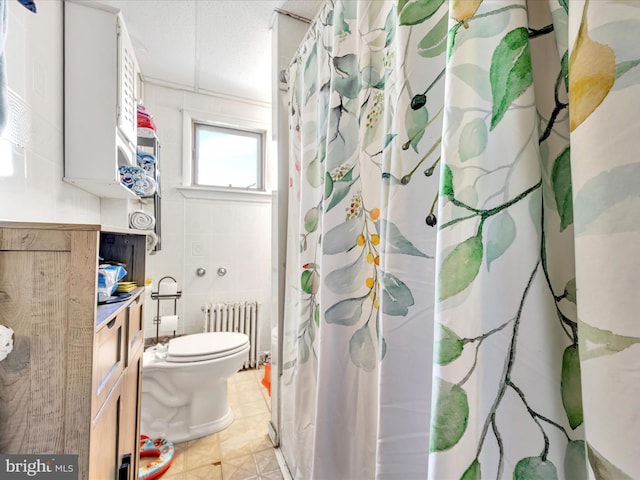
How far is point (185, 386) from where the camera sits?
146cm

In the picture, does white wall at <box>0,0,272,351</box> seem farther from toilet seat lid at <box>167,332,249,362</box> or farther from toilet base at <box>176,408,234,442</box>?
toilet base at <box>176,408,234,442</box>

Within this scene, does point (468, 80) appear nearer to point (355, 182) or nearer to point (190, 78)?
point (355, 182)

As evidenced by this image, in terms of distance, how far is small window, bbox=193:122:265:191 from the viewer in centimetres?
227

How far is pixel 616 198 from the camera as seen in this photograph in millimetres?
276

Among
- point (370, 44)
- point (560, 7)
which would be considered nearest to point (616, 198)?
point (560, 7)

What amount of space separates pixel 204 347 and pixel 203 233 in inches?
38.3

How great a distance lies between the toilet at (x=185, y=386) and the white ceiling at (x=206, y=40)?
178cm

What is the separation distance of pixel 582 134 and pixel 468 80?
0.60 feet

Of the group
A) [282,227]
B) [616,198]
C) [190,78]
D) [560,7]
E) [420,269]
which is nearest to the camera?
[616,198]

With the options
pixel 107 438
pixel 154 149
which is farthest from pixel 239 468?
pixel 154 149

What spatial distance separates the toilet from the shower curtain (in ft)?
3.13

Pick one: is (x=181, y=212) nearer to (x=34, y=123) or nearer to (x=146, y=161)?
(x=146, y=161)

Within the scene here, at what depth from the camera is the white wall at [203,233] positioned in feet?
6.82

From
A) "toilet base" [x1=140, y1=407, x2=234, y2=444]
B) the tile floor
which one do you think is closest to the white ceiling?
"toilet base" [x1=140, y1=407, x2=234, y2=444]
